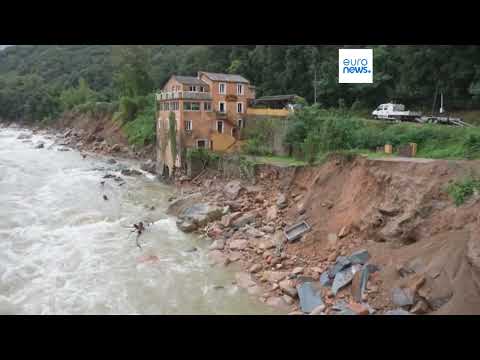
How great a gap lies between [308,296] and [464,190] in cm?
555

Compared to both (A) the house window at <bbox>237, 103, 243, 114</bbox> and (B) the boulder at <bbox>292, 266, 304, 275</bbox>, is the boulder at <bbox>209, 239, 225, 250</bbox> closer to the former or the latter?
(B) the boulder at <bbox>292, 266, 304, 275</bbox>

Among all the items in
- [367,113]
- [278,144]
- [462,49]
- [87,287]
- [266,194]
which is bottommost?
[87,287]

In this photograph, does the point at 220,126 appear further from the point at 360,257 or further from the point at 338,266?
the point at 360,257

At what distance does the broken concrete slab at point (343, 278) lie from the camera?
11.2m

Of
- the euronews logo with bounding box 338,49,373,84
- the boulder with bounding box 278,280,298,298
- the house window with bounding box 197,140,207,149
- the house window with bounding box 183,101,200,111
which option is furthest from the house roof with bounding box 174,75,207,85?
the boulder with bounding box 278,280,298,298

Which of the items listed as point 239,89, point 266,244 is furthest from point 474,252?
point 239,89

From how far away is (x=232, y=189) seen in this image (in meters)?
20.6

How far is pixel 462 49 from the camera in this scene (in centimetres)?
2461

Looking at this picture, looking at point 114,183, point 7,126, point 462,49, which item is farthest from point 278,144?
point 7,126

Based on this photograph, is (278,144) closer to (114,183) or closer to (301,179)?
(301,179)

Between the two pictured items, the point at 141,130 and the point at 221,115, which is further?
the point at 141,130

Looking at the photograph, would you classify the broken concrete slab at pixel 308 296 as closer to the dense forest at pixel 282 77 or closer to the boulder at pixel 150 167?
the dense forest at pixel 282 77

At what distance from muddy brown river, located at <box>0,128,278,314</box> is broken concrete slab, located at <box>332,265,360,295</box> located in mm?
2221

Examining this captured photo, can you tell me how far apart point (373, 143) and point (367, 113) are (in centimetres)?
1205
